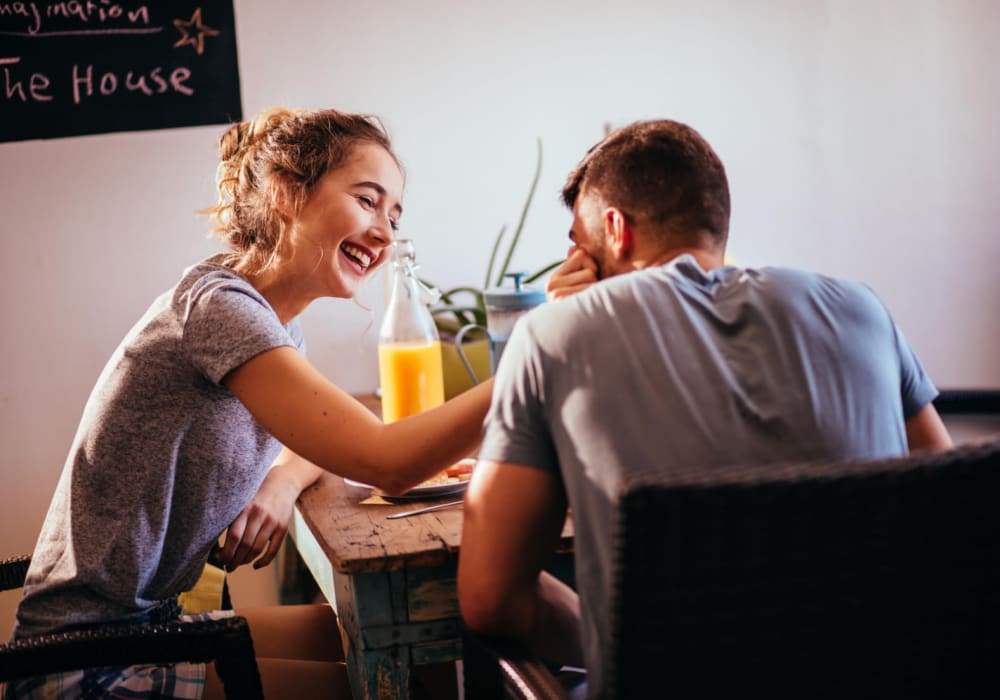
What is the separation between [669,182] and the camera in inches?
42.6

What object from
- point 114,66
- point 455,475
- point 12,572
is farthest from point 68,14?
point 455,475

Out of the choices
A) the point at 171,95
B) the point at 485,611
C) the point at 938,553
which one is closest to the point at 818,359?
the point at 938,553

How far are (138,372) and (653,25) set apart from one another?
1721mm

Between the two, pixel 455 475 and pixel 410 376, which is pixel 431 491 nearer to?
pixel 455 475

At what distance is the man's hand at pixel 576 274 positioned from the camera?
1163 millimetres

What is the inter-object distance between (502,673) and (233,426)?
0.53m

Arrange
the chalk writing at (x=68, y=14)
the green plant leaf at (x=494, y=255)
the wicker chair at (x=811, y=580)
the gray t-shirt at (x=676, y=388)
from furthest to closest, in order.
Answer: the green plant leaf at (x=494, y=255)
the chalk writing at (x=68, y=14)
the gray t-shirt at (x=676, y=388)
the wicker chair at (x=811, y=580)

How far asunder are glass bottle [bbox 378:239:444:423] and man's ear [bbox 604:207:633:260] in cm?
62

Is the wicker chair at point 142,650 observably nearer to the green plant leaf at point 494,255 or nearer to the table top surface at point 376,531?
the table top surface at point 376,531

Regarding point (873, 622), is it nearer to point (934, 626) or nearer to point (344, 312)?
point (934, 626)

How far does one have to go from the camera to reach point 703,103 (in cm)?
257

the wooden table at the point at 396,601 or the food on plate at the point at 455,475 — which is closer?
the wooden table at the point at 396,601

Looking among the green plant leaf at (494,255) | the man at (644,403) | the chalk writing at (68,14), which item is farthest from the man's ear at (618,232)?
the chalk writing at (68,14)

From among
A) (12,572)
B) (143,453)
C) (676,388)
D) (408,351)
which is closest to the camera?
(676,388)
